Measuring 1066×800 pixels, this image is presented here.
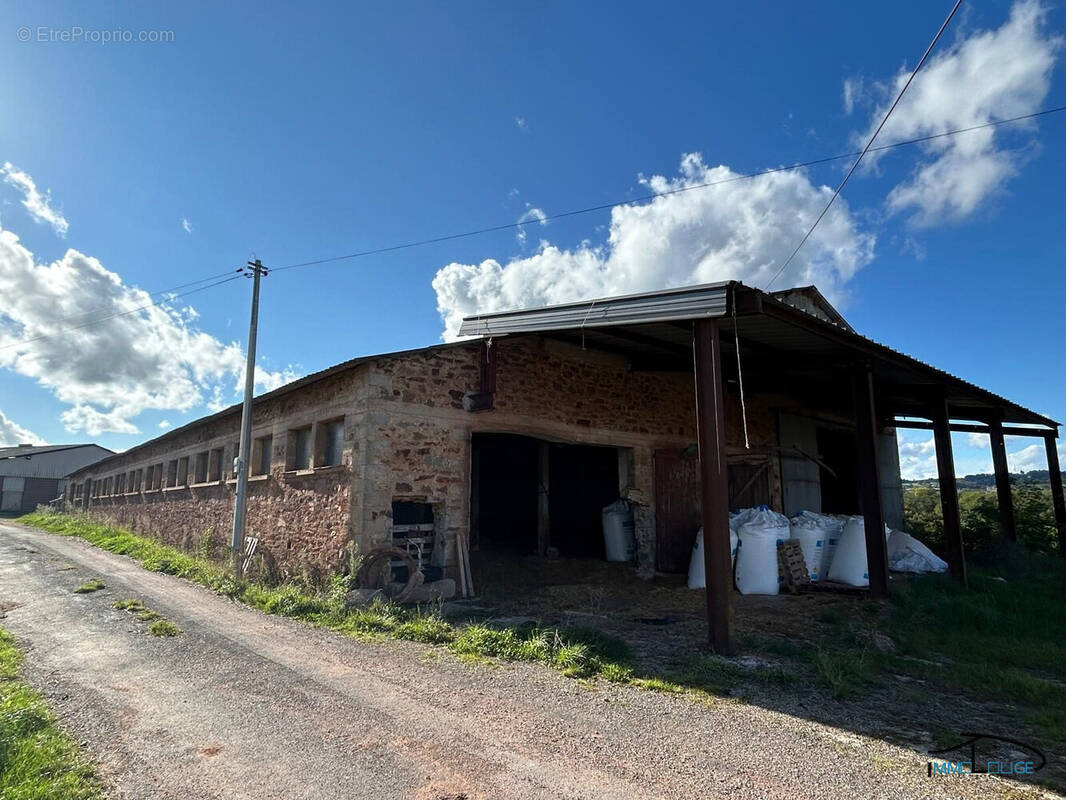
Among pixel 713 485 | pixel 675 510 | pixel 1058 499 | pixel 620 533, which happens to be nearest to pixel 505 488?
pixel 620 533

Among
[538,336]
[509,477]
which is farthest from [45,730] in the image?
[509,477]

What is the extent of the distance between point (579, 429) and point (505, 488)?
5.41m

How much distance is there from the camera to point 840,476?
1648cm

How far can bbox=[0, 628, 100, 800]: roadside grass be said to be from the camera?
2.99 meters

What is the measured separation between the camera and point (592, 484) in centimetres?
1406

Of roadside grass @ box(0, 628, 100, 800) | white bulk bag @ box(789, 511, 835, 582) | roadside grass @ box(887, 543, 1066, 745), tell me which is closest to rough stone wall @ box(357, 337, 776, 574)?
white bulk bag @ box(789, 511, 835, 582)

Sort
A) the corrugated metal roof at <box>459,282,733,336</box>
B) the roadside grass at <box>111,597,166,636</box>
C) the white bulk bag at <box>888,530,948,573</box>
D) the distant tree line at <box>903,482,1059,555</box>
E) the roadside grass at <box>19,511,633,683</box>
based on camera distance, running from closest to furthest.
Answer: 1. the roadside grass at <box>19,511,633,683</box>
2. the corrugated metal roof at <box>459,282,733,336</box>
3. the roadside grass at <box>111,597,166,636</box>
4. the white bulk bag at <box>888,530,948,573</box>
5. the distant tree line at <box>903,482,1059,555</box>

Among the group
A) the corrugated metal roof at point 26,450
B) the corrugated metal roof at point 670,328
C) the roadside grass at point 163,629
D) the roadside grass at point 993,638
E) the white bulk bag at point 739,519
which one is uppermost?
the corrugated metal roof at point 26,450

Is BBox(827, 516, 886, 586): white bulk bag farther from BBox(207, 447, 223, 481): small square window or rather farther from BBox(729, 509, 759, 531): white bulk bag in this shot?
BBox(207, 447, 223, 481): small square window

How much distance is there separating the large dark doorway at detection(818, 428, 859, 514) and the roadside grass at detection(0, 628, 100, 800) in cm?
1614

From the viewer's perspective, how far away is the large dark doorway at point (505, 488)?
1457cm

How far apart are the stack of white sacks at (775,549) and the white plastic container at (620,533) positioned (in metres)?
1.94

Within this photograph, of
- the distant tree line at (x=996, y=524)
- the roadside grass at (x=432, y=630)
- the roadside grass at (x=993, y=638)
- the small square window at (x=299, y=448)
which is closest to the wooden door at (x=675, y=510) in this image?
the roadside grass at (x=993, y=638)

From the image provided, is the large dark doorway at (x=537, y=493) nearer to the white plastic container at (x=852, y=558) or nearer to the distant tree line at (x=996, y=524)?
the white plastic container at (x=852, y=558)
